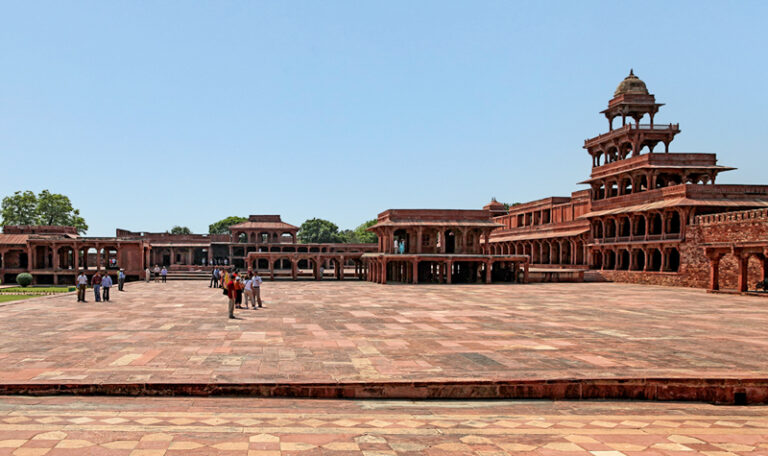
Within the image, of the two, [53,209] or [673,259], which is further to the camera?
[53,209]

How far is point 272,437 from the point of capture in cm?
738

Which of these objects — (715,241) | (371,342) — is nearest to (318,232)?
(715,241)

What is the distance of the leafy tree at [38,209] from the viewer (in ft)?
292

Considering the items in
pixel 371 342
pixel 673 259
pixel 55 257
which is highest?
pixel 55 257

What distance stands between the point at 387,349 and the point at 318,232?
343ft

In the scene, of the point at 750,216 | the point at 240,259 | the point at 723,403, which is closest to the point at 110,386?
the point at 723,403

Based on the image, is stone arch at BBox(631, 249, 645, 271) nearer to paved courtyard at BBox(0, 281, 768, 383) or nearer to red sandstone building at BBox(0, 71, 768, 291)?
red sandstone building at BBox(0, 71, 768, 291)

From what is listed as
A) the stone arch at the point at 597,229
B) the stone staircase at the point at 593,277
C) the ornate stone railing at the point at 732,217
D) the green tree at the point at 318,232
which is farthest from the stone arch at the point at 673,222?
the green tree at the point at 318,232

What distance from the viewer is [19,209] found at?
89188 mm

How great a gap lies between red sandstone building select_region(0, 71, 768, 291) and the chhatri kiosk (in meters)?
0.09

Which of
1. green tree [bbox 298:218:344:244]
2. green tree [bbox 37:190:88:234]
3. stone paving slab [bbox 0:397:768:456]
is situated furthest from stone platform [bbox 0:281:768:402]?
green tree [bbox 298:218:344:244]

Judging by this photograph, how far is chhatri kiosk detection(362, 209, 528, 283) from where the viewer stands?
4469cm

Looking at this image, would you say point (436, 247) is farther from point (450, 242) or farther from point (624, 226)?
point (624, 226)

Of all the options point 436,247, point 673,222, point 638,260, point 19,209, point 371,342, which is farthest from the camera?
point 19,209
